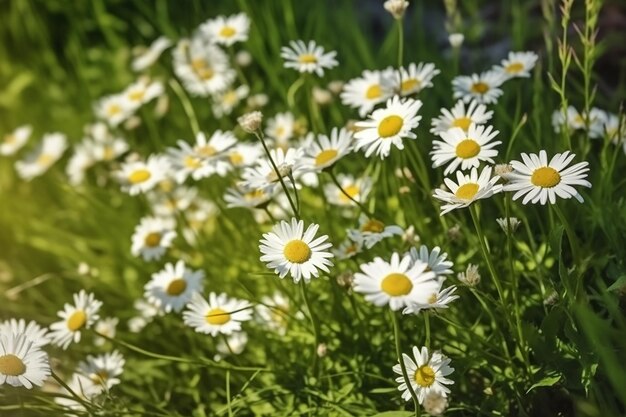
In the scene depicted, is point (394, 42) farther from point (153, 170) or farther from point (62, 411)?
point (62, 411)

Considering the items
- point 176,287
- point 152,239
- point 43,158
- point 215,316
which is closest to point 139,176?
point 152,239

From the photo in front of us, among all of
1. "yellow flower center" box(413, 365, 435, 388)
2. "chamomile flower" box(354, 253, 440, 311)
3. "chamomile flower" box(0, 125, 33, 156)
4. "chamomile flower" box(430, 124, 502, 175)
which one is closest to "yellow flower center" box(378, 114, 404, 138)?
"chamomile flower" box(430, 124, 502, 175)

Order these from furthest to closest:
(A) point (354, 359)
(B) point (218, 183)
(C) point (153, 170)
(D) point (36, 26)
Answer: (D) point (36, 26) < (B) point (218, 183) < (C) point (153, 170) < (A) point (354, 359)

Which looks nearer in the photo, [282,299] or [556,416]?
[556,416]

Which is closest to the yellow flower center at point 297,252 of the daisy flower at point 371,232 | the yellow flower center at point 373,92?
the daisy flower at point 371,232

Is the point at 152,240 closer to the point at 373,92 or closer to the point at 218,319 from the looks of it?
the point at 218,319

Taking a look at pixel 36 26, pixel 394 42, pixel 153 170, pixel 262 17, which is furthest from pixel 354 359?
pixel 36 26

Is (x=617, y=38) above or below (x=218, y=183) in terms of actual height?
above
